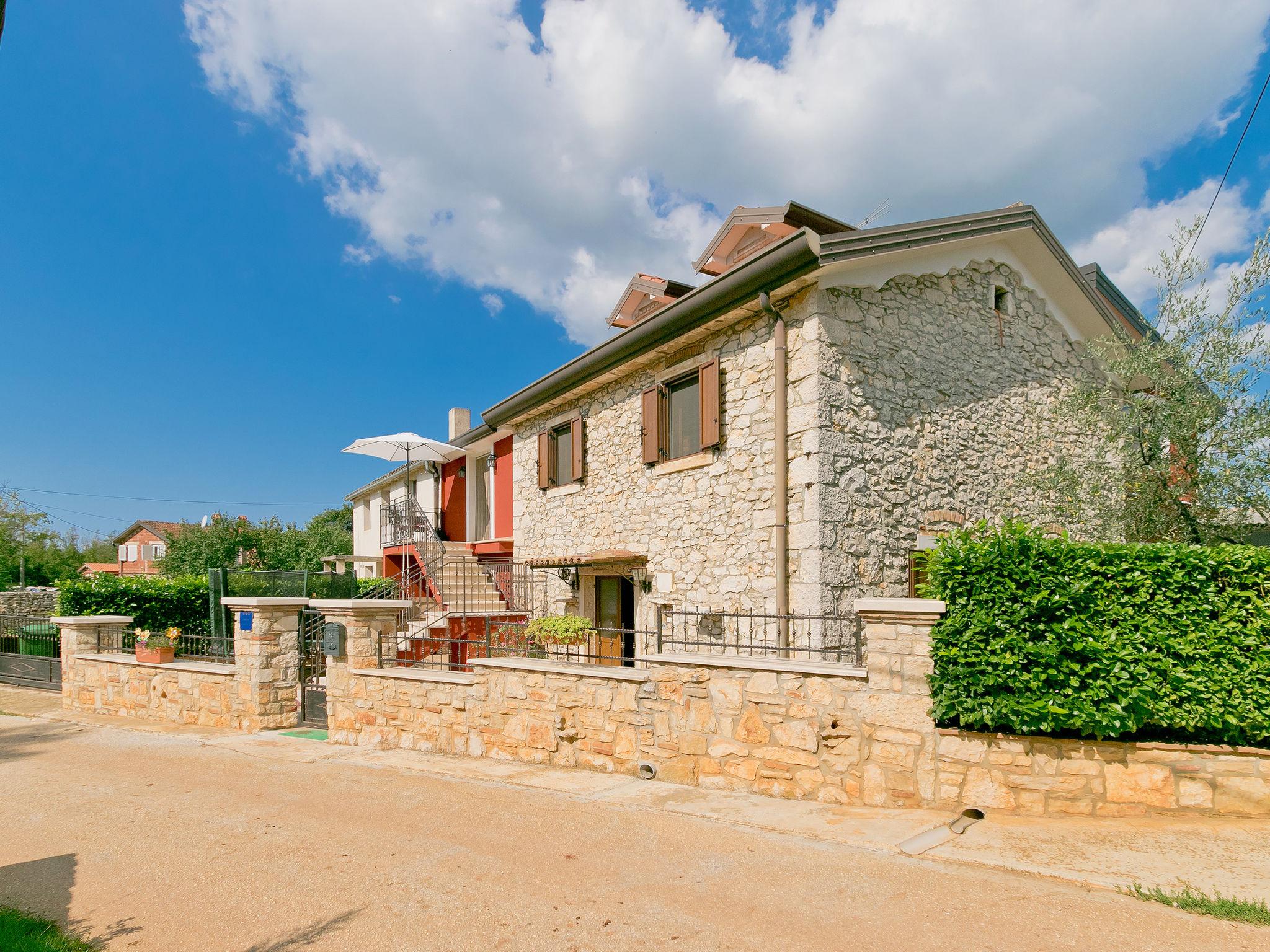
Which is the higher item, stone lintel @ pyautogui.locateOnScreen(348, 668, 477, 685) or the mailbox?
the mailbox

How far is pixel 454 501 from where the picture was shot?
69.6 feet

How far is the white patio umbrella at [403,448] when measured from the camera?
1695cm

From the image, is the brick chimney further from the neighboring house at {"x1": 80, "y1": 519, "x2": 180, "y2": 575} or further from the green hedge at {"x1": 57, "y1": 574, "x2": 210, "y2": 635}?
the neighboring house at {"x1": 80, "y1": 519, "x2": 180, "y2": 575}

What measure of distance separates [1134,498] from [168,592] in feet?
57.5

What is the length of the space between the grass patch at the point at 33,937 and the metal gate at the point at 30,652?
42.5 ft

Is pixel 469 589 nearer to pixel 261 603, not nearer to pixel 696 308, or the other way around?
pixel 261 603

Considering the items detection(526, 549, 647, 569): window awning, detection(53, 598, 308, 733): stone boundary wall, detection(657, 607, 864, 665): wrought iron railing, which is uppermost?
detection(526, 549, 647, 569): window awning

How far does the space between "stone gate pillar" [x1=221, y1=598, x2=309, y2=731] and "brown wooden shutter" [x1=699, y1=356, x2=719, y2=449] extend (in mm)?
6032

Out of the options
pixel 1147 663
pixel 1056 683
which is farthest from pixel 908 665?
pixel 1147 663

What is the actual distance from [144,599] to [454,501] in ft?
26.2

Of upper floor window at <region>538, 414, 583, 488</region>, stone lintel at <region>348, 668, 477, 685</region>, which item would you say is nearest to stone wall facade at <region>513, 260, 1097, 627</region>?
upper floor window at <region>538, 414, 583, 488</region>

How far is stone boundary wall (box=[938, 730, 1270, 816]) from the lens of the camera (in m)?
5.04

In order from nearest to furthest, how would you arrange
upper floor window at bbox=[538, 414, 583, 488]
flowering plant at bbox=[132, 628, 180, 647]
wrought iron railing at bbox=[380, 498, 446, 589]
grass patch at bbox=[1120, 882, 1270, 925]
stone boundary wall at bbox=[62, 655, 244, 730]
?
1. grass patch at bbox=[1120, 882, 1270, 925]
2. stone boundary wall at bbox=[62, 655, 244, 730]
3. flowering plant at bbox=[132, 628, 180, 647]
4. upper floor window at bbox=[538, 414, 583, 488]
5. wrought iron railing at bbox=[380, 498, 446, 589]

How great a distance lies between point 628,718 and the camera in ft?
23.1
